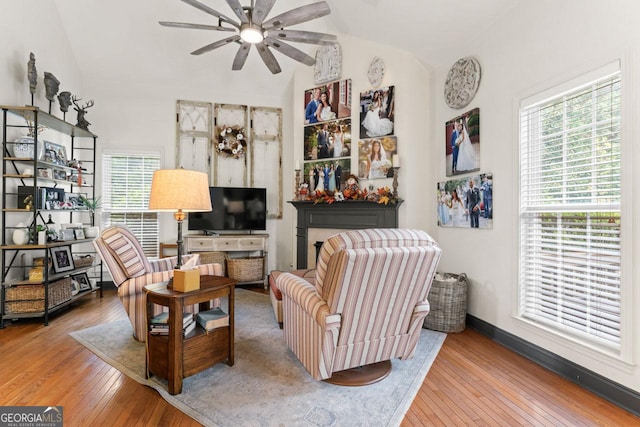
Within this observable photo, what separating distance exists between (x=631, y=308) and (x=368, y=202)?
2761 millimetres

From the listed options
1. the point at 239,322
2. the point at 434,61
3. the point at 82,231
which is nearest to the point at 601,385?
the point at 239,322

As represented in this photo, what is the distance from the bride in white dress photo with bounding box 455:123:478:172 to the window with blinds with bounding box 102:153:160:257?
4.61m

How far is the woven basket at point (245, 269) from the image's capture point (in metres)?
4.94

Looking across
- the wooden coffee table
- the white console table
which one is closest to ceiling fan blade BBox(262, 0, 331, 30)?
the wooden coffee table

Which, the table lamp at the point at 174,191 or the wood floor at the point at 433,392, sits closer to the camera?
the wood floor at the point at 433,392

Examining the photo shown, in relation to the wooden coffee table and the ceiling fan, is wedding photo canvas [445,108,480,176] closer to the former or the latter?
the ceiling fan

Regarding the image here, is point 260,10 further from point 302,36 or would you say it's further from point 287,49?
point 287,49

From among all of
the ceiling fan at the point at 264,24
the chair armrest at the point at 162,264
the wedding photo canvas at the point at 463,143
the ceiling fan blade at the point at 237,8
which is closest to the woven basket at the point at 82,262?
the chair armrest at the point at 162,264

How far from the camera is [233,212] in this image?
5207 millimetres

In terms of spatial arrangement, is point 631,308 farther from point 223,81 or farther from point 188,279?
point 223,81

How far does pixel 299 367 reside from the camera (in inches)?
95.8

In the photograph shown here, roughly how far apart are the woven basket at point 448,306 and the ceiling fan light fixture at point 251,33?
3032 millimetres

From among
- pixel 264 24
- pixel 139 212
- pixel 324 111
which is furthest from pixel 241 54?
pixel 139 212

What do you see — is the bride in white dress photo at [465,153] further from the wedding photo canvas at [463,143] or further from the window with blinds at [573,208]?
the window with blinds at [573,208]
